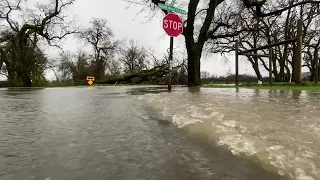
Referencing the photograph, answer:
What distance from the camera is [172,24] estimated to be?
883 cm

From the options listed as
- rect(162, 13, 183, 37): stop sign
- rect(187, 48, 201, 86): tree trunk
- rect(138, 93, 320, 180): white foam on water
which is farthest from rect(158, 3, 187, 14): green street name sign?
rect(138, 93, 320, 180): white foam on water

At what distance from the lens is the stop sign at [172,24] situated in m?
8.66

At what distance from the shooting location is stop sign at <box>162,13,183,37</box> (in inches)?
341

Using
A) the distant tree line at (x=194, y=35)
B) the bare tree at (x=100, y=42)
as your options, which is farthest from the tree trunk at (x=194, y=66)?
the bare tree at (x=100, y=42)

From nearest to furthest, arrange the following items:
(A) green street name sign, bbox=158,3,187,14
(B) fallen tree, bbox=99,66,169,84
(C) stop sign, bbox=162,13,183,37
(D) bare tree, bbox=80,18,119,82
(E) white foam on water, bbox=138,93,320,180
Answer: (E) white foam on water, bbox=138,93,320,180 < (A) green street name sign, bbox=158,3,187,14 < (C) stop sign, bbox=162,13,183,37 < (B) fallen tree, bbox=99,66,169,84 < (D) bare tree, bbox=80,18,119,82

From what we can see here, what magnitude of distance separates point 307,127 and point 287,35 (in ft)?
70.2

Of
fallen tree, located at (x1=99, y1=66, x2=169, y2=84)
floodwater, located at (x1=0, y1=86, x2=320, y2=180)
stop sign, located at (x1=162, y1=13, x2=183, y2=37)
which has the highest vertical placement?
stop sign, located at (x1=162, y1=13, x2=183, y2=37)

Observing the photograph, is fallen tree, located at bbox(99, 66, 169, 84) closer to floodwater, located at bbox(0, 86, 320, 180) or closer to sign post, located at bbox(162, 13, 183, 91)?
sign post, located at bbox(162, 13, 183, 91)

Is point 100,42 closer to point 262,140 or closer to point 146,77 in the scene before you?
point 146,77

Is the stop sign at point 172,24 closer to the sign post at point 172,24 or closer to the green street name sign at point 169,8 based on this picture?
the sign post at point 172,24

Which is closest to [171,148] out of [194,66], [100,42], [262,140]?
[262,140]

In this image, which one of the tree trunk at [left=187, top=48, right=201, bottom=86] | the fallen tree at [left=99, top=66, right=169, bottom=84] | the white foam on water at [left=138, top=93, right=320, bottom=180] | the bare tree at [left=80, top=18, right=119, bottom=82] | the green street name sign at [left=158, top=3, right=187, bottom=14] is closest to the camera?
the white foam on water at [left=138, top=93, right=320, bottom=180]

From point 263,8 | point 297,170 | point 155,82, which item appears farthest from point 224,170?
point 155,82

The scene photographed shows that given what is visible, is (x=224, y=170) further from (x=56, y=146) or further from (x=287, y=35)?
(x=287, y=35)
